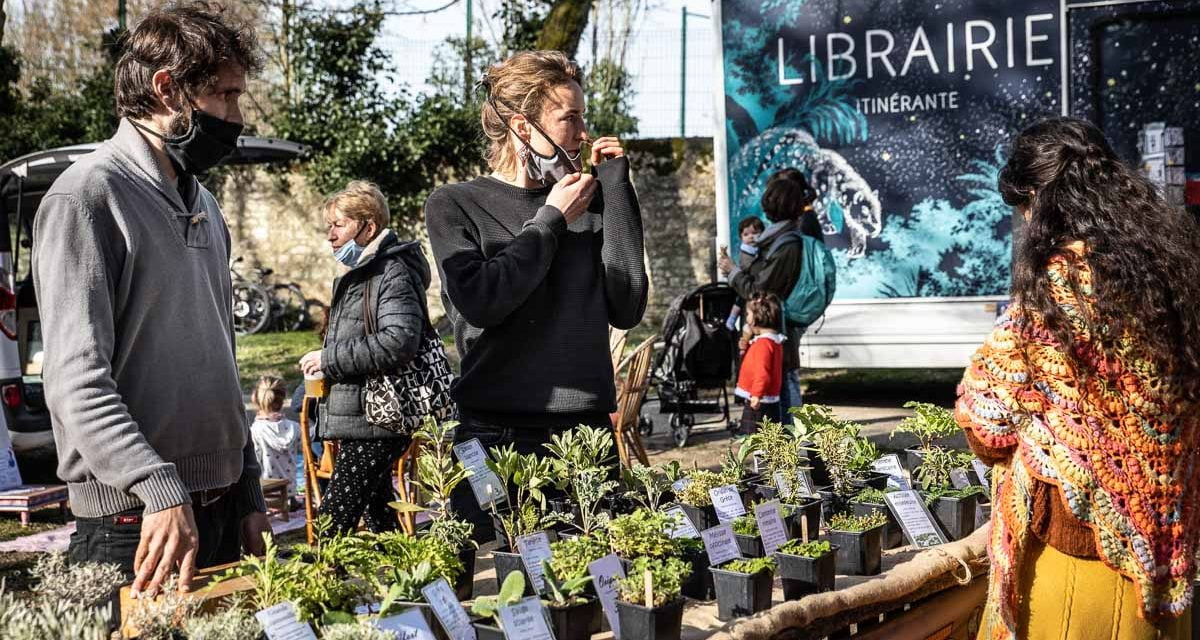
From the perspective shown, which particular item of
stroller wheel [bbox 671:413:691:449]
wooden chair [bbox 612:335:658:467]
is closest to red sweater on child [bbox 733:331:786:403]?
wooden chair [bbox 612:335:658:467]

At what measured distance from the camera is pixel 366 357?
163 inches

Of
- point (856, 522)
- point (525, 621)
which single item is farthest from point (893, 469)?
point (525, 621)

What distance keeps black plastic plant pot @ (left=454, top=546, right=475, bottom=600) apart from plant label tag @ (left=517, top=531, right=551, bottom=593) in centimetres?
10

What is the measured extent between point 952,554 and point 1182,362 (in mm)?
758

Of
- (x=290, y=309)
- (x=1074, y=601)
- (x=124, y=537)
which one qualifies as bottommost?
(x=1074, y=601)

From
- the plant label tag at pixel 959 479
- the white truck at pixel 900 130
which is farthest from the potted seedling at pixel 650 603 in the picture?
the white truck at pixel 900 130

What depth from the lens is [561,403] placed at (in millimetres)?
2584

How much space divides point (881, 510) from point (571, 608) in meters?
1.08

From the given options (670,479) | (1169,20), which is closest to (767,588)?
(670,479)

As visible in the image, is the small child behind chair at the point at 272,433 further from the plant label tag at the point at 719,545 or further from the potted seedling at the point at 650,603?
the potted seedling at the point at 650,603

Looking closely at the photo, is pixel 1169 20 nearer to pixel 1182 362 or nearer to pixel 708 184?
pixel 1182 362

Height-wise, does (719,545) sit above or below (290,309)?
below

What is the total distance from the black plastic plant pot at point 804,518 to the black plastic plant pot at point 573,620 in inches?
31.0

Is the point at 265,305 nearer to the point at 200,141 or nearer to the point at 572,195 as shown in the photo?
the point at 572,195
